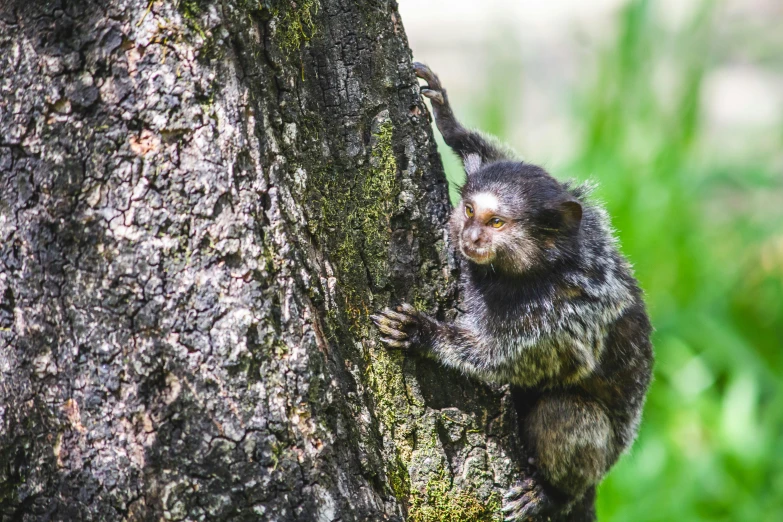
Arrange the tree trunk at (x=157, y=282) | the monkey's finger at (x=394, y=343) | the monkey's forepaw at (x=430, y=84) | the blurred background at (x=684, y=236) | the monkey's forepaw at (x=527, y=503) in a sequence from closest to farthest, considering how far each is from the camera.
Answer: the tree trunk at (x=157, y=282) < the monkey's finger at (x=394, y=343) < the monkey's forepaw at (x=527, y=503) < the monkey's forepaw at (x=430, y=84) < the blurred background at (x=684, y=236)

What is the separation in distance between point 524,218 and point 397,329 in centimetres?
119

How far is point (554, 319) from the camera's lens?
3.54 metres

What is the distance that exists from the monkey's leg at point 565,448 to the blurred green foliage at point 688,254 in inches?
83.0

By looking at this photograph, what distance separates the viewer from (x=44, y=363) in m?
2.36

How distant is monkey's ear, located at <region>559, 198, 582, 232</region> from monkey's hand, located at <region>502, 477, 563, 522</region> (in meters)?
1.19

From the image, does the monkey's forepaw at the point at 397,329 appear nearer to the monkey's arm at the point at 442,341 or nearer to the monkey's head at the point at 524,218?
the monkey's arm at the point at 442,341

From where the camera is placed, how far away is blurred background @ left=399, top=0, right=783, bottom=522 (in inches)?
223

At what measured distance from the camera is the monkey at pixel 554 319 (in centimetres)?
344

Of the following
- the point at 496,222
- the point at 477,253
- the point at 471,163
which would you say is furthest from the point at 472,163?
the point at 477,253

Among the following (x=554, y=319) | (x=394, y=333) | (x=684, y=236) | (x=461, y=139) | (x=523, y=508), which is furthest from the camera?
(x=684, y=236)

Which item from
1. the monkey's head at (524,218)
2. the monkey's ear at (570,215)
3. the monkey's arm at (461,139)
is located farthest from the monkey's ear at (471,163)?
the monkey's ear at (570,215)

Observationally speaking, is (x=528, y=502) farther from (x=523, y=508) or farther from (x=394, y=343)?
(x=394, y=343)

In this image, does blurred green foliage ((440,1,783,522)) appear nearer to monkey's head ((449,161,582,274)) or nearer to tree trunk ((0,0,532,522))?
monkey's head ((449,161,582,274))

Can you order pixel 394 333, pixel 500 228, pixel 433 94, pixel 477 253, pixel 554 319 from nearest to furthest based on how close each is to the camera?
pixel 394 333 < pixel 477 253 < pixel 554 319 < pixel 500 228 < pixel 433 94
